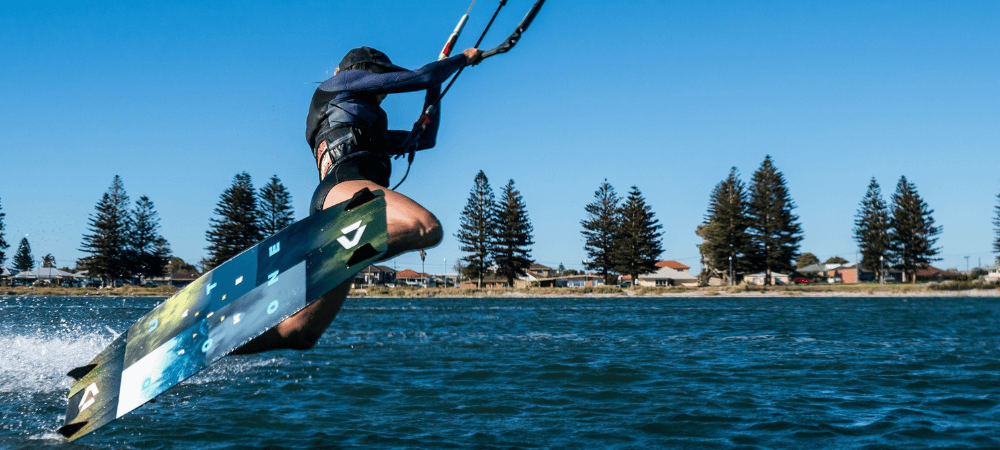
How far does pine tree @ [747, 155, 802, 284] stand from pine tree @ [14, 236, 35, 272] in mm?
87031

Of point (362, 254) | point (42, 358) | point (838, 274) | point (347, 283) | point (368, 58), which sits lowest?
point (42, 358)

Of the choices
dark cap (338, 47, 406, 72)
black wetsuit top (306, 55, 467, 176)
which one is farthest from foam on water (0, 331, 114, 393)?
dark cap (338, 47, 406, 72)

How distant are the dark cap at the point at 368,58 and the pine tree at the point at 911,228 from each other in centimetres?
7087

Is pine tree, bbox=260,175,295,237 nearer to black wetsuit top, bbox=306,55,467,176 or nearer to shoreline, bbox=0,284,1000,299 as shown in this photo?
shoreline, bbox=0,284,1000,299

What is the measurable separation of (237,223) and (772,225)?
45944mm

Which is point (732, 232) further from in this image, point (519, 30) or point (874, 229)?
point (519, 30)

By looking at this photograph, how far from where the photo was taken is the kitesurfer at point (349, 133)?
3.06 m

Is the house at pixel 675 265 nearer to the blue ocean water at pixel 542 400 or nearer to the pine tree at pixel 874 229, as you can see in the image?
the pine tree at pixel 874 229

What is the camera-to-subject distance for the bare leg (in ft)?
8.61

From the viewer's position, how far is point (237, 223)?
176ft

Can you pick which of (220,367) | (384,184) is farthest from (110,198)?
(384,184)

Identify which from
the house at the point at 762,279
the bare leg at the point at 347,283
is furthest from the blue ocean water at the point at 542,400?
the house at the point at 762,279

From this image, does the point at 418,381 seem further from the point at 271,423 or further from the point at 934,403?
the point at 934,403

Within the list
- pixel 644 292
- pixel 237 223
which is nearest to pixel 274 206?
pixel 237 223
